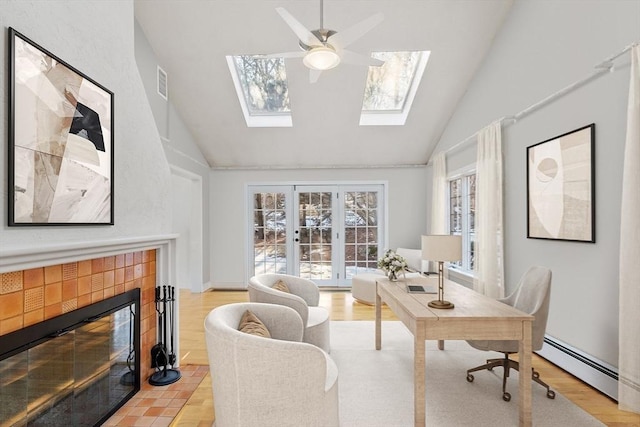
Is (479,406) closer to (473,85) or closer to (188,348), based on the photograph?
(188,348)

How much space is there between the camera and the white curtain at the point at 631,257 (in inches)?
83.0

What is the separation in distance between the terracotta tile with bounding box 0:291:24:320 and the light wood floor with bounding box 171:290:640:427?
116cm

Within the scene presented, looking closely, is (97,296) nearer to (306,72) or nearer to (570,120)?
(306,72)

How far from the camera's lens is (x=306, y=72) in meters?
4.34

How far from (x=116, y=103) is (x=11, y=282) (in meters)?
1.28

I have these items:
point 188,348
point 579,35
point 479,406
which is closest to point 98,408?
point 188,348

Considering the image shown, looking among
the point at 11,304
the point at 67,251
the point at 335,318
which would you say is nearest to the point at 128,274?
the point at 67,251

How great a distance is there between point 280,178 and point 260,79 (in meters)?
1.89

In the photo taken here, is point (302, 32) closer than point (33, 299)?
No

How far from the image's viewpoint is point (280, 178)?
6258 mm

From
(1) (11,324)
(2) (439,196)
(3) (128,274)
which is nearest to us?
(1) (11,324)

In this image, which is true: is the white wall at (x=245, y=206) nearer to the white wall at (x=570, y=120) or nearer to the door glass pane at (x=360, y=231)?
the door glass pane at (x=360, y=231)

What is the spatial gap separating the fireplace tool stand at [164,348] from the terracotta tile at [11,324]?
1.20m

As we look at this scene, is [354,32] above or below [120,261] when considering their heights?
above
